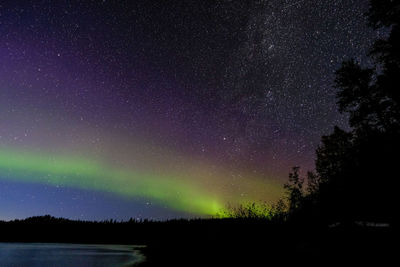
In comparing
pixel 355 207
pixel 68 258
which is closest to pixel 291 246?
pixel 355 207

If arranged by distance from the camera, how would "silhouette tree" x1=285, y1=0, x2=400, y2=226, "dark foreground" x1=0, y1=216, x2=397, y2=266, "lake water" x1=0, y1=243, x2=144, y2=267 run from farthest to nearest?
"lake water" x1=0, y1=243, x2=144, y2=267, "silhouette tree" x1=285, y1=0, x2=400, y2=226, "dark foreground" x1=0, y1=216, x2=397, y2=266

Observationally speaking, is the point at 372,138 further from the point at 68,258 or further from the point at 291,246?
the point at 68,258

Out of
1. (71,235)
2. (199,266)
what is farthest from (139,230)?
(199,266)

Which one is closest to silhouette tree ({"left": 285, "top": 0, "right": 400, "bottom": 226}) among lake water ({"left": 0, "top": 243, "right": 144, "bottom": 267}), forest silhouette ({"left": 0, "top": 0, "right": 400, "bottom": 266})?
forest silhouette ({"left": 0, "top": 0, "right": 400, "bottom": 266})

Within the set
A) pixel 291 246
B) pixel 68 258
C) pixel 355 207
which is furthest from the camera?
pixel 68 258

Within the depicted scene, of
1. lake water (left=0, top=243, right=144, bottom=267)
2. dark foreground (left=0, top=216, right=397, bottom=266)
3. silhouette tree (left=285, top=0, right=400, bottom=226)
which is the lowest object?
lake water (left=0, top=243, right=144, bottom=267)

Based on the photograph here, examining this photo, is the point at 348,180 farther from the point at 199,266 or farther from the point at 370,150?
the point at 199,266

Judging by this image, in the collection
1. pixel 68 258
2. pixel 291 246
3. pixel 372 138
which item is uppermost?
pixel 372 138

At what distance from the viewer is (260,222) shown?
86.4 ft

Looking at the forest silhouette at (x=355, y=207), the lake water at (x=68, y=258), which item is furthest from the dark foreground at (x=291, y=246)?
the lake water at (x=68, y=258)

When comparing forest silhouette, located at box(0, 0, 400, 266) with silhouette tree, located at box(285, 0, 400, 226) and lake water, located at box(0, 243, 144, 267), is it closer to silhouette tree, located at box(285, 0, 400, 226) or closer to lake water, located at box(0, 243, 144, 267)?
silhouette tree, located at box(285, 0, 400, 226)

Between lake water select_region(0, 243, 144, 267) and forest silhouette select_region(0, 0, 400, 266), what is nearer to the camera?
forest silhouette select_region(0, 0, 400, 266)

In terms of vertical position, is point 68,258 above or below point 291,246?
below

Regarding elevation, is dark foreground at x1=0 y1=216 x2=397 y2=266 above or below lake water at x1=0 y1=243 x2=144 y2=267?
above
